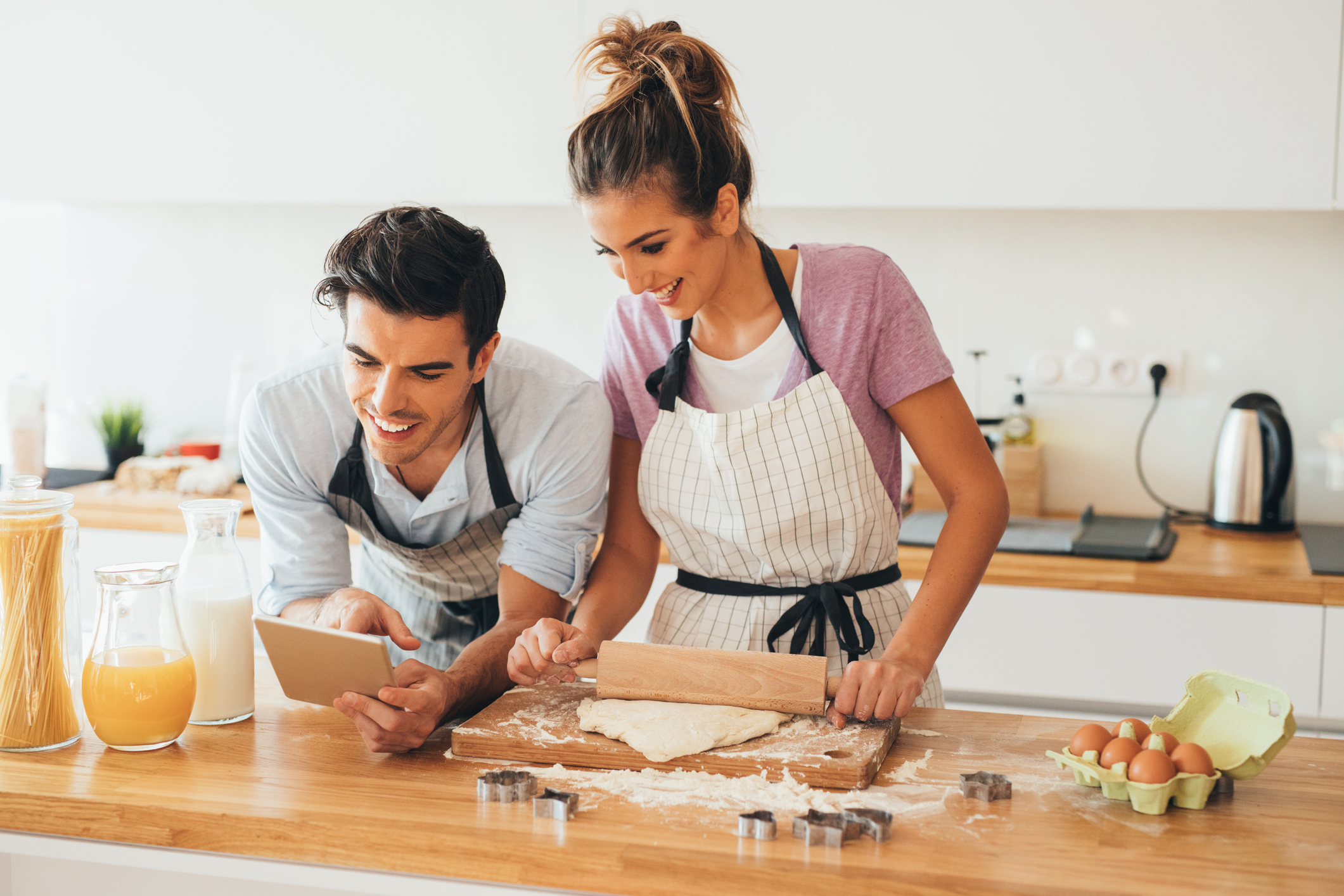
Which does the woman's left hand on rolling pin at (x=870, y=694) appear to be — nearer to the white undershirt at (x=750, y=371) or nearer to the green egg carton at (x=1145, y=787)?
the green egg carton at (x=1145, y=787)

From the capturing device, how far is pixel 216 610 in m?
1.21

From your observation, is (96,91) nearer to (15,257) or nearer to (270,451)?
(15,257)

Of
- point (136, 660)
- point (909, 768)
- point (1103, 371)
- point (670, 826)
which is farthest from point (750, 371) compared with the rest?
point (1103, 371)

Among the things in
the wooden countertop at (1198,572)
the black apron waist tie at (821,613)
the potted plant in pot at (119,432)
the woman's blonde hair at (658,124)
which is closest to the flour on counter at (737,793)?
the black apron waist tie at (821,613)

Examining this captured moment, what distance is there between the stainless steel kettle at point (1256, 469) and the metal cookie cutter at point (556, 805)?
1.85 meters

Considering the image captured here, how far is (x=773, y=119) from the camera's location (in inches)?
92.4

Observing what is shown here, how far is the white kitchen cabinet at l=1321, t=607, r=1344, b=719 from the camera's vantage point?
2.02 metres

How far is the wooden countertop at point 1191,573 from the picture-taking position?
6.66ft

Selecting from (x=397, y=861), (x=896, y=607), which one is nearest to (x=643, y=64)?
(x=896, y=607)

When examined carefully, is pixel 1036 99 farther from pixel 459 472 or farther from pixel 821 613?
pixel 459 472

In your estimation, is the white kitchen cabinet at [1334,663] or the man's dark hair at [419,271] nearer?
the man's dark hair at [419,271]

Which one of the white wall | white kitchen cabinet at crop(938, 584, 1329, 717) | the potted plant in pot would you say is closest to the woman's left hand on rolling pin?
white kitchen cabinet at crop(938, 584, 1329, 717)

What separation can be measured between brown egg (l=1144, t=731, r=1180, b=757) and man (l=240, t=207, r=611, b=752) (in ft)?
2.30

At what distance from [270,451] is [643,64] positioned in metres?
0.66
